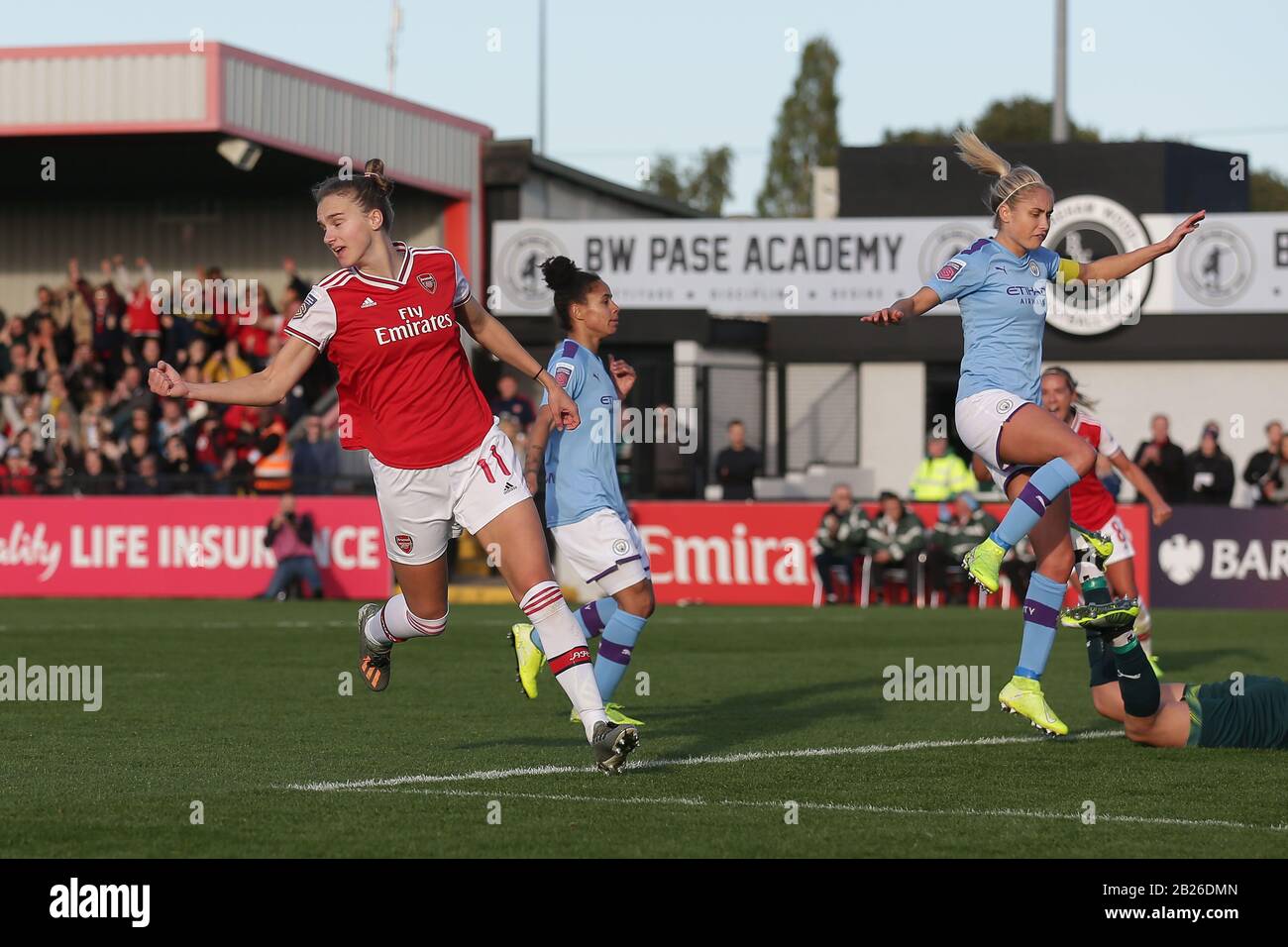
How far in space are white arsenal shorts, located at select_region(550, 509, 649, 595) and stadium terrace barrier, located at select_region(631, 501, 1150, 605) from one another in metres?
13.0

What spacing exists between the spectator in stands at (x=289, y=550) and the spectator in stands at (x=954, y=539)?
7.17 m

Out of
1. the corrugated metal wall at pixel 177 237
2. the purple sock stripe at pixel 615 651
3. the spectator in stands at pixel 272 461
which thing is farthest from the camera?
the corrugated metal wall at pixel 177 237

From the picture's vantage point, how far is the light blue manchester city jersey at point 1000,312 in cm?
877

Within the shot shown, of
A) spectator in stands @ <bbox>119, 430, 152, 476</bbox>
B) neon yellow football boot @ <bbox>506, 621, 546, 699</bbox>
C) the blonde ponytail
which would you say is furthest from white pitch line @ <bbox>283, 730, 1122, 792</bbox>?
spectator in stands @ <bbox>119, 430, 152, 476</bbox>

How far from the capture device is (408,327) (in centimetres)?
745

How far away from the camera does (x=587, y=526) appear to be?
918cm

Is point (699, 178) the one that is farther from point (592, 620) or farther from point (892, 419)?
point (592, 620)

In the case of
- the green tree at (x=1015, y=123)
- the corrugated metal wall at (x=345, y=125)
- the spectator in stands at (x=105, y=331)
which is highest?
the green tree at (x=1015, y=123)

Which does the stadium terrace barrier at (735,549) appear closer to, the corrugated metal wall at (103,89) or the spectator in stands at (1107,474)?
the corrugated metal wall at (103,89)

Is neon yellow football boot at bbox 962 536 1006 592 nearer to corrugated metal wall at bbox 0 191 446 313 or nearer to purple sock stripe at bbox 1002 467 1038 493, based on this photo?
purple sock stripe at bbox 1002 467 1038 493

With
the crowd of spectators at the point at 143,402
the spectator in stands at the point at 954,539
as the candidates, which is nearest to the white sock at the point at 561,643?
the spectator in stands at the point at 954,539

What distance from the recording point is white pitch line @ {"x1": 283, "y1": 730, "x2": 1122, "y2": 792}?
747cm

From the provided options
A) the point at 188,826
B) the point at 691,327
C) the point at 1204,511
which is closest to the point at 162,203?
the point at 691,327
